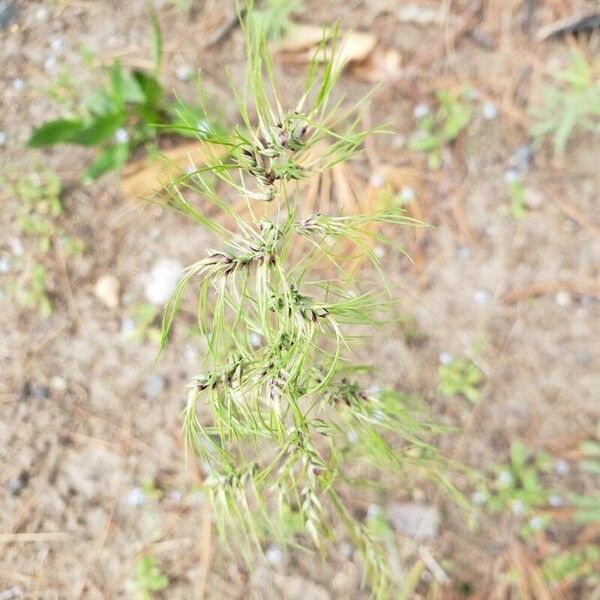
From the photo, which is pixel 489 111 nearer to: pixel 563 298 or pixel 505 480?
pixel 563 298

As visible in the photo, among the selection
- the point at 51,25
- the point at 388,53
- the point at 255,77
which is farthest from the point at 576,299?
the point at 51,25

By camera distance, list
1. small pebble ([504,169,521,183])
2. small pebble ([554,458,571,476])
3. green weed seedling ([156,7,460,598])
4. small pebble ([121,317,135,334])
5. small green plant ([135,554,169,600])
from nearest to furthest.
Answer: green weed seedling ([156,7,460,598]) < small green plant ([135,554,169,600]) < small pebble ([554,458,571,476]) < small pebble ([121,317,135,334]) < small pebble ([504,169,521,183])

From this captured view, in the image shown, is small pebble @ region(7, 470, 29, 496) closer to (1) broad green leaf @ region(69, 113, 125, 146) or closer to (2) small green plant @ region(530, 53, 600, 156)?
(1) broad green leaf @ region(69, 113, 125, 146)

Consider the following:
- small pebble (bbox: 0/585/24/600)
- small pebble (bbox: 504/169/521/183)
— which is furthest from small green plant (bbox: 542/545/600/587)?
small pebble (bbox: 0/585/24/600)

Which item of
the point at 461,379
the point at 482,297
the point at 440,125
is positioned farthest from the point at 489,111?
the point at 461,379

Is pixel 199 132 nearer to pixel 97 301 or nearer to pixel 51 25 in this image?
pixel 97 301

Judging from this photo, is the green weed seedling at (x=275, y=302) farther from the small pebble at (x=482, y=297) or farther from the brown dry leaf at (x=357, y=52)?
the brown dry leaf at (x=357, y=52)
